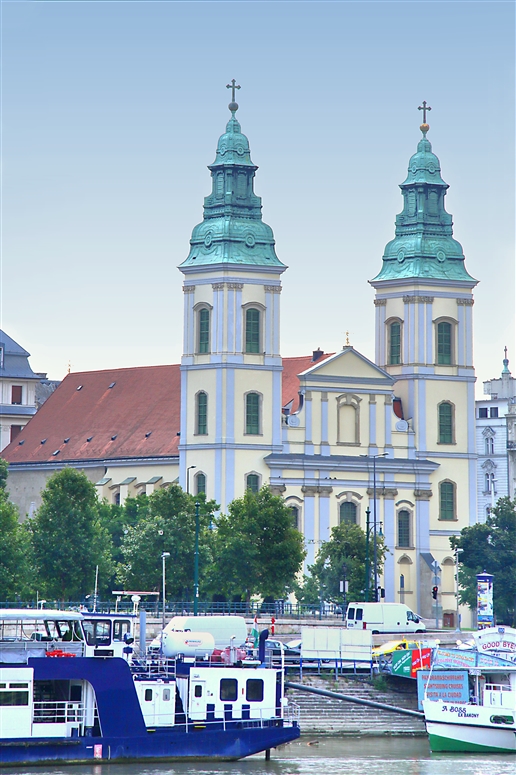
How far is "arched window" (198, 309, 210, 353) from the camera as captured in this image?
417 ft

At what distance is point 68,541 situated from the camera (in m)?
107

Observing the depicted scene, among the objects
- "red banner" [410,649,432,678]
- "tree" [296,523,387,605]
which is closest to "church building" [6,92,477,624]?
"tree" [296,523,387,605]

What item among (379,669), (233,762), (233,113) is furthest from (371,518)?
(233,762)

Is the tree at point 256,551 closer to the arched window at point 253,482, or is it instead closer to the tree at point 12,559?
the tree at point 12,559

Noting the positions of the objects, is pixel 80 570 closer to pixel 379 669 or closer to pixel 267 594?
pixel 267 594

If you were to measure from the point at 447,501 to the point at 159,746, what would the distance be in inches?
2494

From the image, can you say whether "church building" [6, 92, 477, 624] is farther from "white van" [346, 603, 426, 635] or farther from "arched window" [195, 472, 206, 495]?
"white van" [346, 603, 426, 635]

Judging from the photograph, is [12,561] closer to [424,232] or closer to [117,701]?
[117,701]

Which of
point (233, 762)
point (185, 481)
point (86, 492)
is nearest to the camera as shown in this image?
point (233, 762)

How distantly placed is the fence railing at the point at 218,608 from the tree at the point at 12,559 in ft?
2.51

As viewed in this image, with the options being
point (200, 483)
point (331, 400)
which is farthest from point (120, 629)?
point (331, 400)

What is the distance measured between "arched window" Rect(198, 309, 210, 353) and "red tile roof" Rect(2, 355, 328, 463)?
22.0ft

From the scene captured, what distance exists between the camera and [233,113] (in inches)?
5108

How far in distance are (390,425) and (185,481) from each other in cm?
1360
